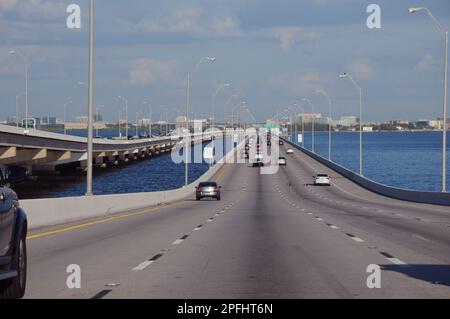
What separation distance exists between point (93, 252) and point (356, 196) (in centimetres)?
5133

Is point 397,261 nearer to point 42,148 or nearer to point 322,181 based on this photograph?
point 42,148

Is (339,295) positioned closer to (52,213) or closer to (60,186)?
(52,213)

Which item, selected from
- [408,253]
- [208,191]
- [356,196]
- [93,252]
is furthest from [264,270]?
[356,196]

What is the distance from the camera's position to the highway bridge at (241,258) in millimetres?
12172

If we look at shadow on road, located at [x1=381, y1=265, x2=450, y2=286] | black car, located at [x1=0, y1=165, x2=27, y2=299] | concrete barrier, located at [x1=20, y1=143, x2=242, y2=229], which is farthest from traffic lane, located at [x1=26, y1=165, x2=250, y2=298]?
shadow on road, located at [x1=381, y1=265, x2=450, y2=286]

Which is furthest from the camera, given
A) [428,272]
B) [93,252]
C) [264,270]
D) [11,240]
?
[93,252]

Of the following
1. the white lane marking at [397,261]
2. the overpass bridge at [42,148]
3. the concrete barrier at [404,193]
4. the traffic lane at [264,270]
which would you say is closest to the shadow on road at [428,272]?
the traffic lane at [264,270]

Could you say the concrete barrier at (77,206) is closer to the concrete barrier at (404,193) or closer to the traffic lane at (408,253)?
the traffic lane at (408,253)

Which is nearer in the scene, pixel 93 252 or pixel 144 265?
pixel 144 265

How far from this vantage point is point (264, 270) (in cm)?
1470

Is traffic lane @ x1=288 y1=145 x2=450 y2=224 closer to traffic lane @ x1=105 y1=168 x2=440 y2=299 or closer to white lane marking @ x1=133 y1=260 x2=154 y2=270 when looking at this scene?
traffic lane @ x1=105 y1=168 x2=440 y2=299

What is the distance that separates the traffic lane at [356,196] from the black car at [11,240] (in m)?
22.9

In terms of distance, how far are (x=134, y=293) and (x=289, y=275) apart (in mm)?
3103
